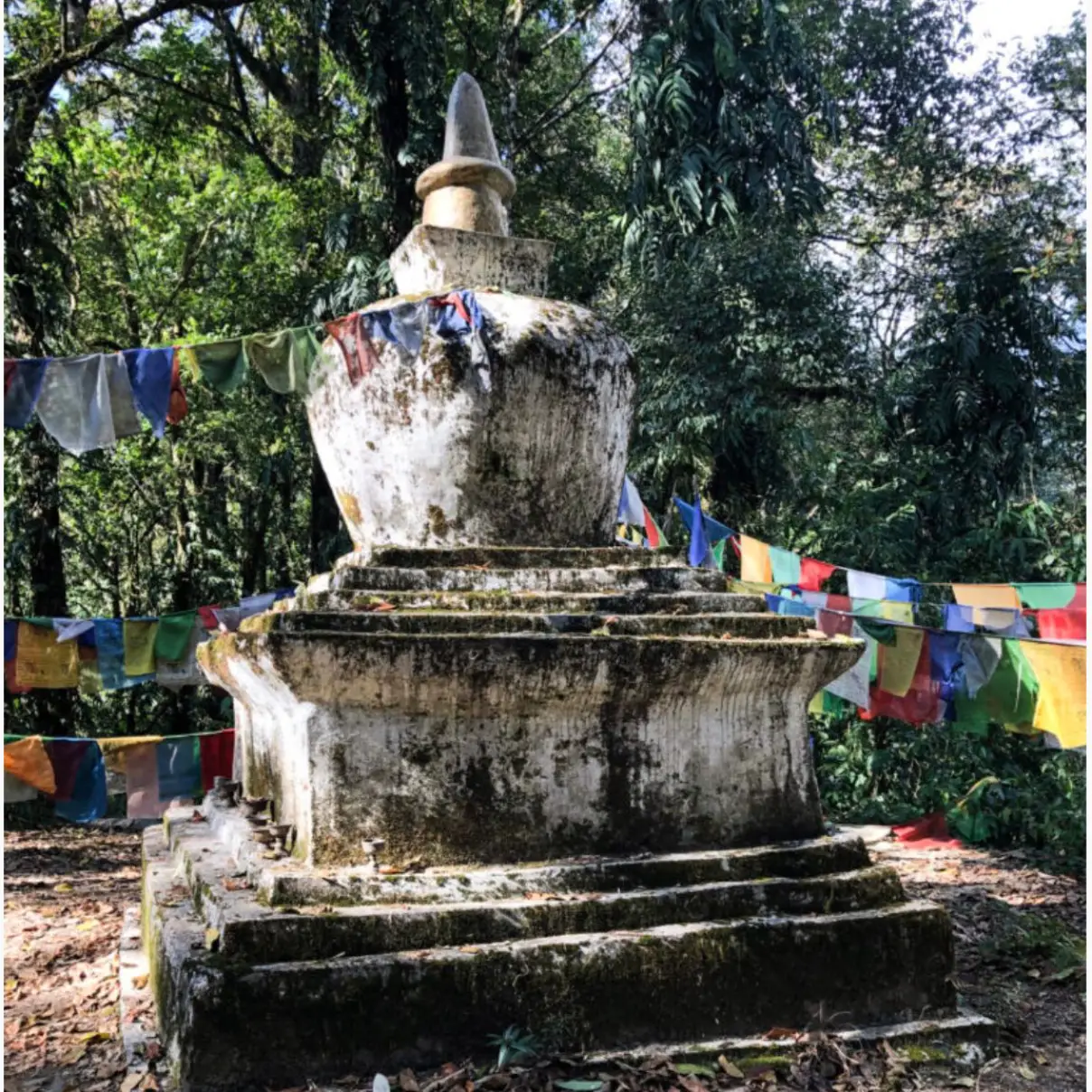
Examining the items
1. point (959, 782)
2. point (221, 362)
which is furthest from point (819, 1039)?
point (959, 782)

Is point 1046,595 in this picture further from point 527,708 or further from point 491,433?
point 527,708

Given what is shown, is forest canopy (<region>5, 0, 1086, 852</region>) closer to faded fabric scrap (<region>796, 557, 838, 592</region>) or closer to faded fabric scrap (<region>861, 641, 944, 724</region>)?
faded fabric scrap (<region>796, 557, 838, 592</region>)

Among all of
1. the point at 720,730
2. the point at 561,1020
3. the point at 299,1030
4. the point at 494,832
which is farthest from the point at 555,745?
the point at 299,1030

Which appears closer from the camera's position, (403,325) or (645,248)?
(403,325)

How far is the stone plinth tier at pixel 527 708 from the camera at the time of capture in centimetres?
339

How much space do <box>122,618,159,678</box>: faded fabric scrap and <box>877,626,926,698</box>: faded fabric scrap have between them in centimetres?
602

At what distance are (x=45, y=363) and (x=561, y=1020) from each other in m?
4.28

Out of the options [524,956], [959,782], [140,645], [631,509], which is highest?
[631,509]

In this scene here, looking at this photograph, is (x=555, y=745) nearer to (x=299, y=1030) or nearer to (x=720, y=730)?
(x=720, y=730)

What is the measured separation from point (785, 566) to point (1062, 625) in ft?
6.92

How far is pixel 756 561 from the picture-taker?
344 inches

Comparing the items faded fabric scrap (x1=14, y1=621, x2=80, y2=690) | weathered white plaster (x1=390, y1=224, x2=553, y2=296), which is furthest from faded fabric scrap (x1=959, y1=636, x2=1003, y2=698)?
faded fabric scrap (x1=14, y1=621, x2=80, y2=690)

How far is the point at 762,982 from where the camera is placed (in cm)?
333

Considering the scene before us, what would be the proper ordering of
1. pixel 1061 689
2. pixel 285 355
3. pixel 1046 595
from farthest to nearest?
pixel 1046 595 < pixel 1061 689 < pixel 285 355
